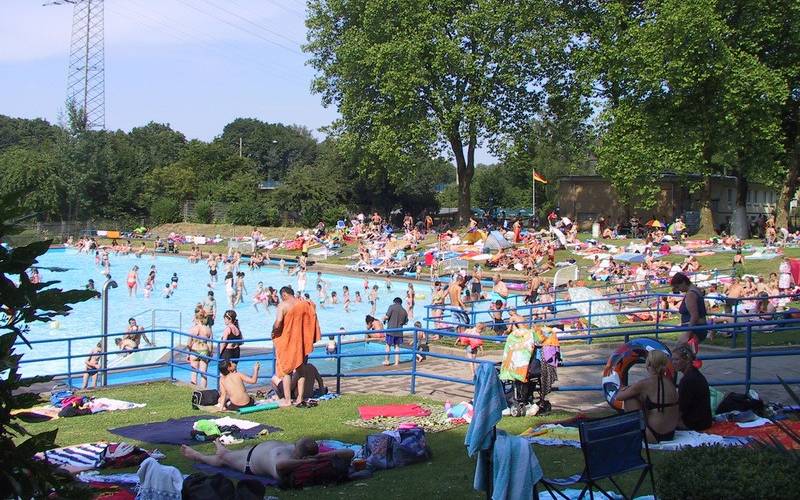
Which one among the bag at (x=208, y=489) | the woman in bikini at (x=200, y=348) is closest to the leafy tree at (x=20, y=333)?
the bag at (x=208, y=489)

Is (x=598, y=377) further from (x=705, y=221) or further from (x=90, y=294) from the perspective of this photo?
(x=705, y=221)

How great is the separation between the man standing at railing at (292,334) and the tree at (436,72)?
104 ft

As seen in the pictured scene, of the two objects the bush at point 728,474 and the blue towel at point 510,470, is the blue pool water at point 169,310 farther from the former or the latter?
the bush at point 728,474

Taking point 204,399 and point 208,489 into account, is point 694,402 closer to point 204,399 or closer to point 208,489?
point 208,489

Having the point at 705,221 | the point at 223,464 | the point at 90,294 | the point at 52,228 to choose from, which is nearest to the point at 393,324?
the point at 223,464

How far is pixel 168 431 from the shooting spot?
394 inches

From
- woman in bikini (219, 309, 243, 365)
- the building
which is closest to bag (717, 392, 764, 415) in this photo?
woman in bikini (219, 309, 243, 365)

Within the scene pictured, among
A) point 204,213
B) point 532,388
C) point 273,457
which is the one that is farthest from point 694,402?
point 204,213

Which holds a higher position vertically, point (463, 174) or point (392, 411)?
point (463, 174)

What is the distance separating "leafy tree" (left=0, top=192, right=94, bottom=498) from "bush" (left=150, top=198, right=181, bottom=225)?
63.4m

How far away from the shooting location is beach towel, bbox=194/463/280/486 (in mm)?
7570

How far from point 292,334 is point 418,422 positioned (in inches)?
90.9

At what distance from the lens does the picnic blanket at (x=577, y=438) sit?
7.89 meters

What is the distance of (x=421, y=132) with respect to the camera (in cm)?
4294
